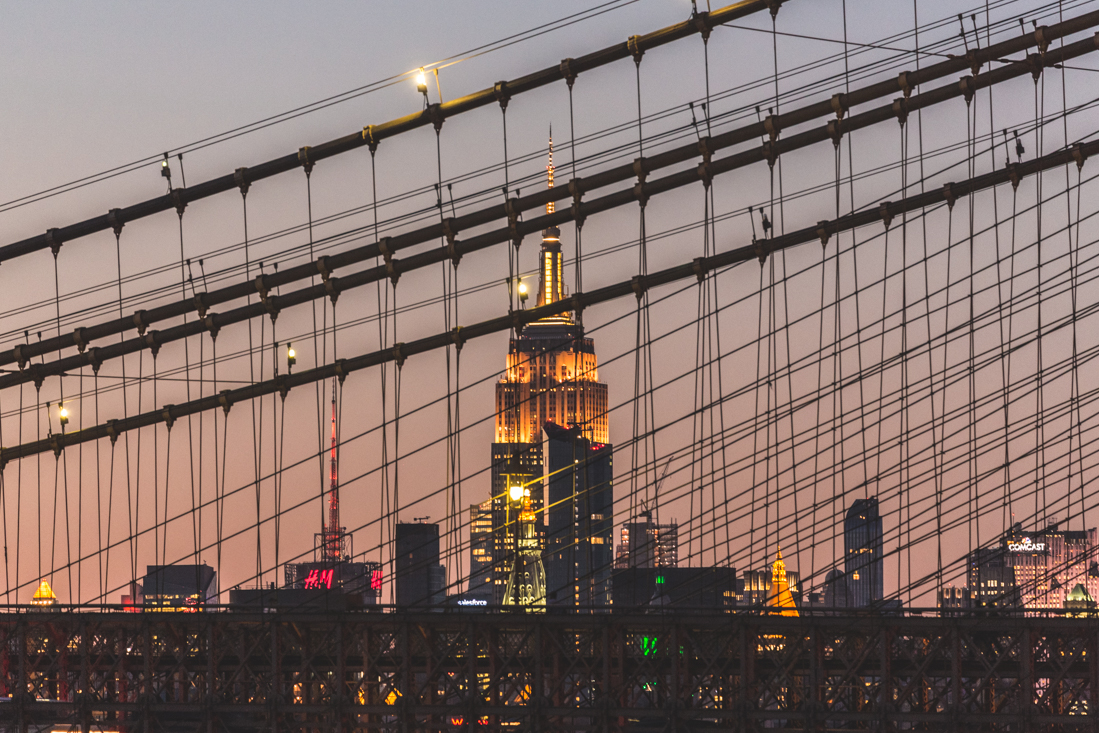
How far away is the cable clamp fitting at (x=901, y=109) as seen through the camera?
36.0m

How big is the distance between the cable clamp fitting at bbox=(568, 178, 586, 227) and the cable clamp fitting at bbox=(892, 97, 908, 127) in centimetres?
671

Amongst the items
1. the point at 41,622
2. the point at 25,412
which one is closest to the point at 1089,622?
the point at 41,622

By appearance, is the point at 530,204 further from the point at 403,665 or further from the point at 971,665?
the point at 971,665

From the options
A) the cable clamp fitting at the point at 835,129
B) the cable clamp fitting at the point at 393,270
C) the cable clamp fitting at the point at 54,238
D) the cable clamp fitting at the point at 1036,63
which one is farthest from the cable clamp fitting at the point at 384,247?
the cable clamp fitting at the point at 1036,63

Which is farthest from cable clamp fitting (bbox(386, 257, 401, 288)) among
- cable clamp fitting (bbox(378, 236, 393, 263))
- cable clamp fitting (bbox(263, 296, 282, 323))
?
cable clamp fitting (bbox(263, 296, 282, 323))

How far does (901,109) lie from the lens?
118 ft

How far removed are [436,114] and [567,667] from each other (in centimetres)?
1270

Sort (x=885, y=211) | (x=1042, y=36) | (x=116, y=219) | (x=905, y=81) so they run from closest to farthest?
(x=1042, y=36)
(x=905, y=81)
(x=885, y=211)
(x=116, y=219)

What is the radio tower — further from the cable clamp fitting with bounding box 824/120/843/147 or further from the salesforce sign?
the salesforce sign

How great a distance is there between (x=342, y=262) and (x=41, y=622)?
1202cm

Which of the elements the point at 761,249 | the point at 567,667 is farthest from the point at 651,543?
the point at 761,249

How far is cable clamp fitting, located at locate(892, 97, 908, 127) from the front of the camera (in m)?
36.0

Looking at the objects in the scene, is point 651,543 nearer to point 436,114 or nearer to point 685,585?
point 436,114

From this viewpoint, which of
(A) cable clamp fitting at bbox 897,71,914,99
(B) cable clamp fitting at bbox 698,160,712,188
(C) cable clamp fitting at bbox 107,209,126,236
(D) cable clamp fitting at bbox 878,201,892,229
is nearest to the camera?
(A) cable clamp fitting at bbox 897,71,914,99
